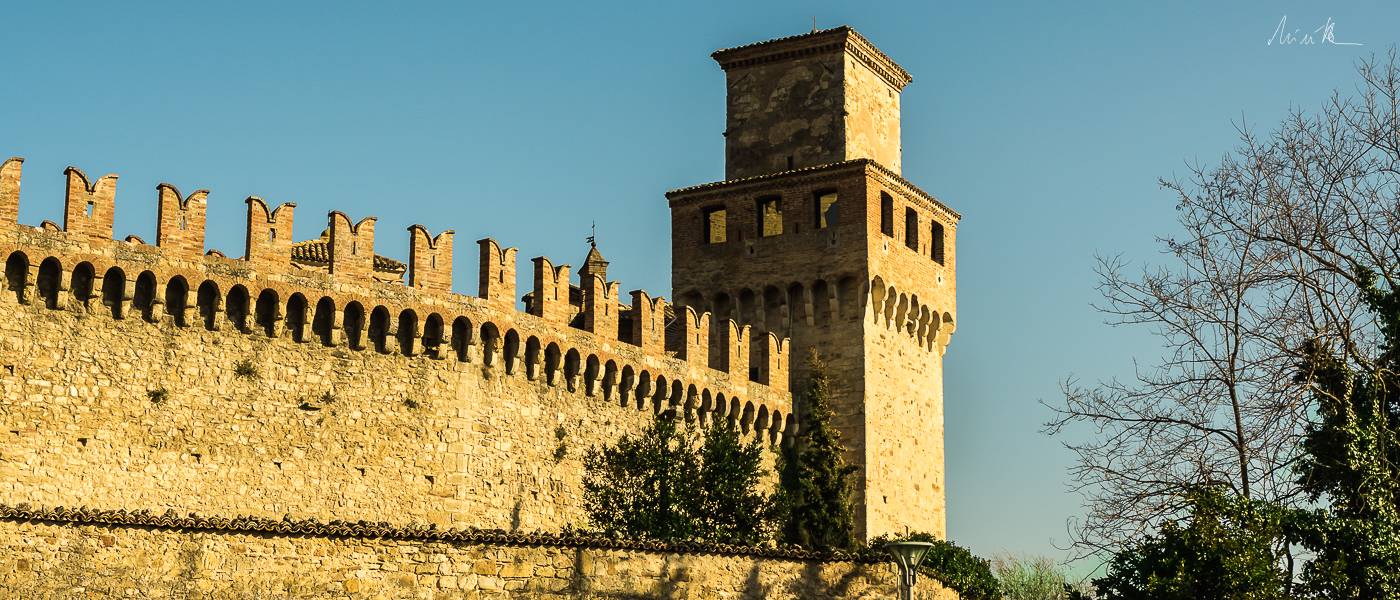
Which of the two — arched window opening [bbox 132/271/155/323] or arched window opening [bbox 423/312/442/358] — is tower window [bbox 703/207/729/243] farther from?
arched window opening [bbox 132/271/155/323]

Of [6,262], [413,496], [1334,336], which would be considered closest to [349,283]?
[413,496]

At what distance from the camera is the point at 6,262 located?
26203mm

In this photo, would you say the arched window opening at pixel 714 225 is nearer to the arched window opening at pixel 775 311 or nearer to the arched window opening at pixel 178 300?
the arched window opening at pixel 775 311

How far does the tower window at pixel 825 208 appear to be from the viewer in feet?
130

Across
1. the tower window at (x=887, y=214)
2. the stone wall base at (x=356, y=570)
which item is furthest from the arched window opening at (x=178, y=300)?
the tower window at (x=887, y=214)

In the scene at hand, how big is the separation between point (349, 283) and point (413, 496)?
A: 351 cm

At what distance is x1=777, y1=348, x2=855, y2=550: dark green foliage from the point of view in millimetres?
34625

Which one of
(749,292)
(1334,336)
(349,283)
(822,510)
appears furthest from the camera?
(749,292)

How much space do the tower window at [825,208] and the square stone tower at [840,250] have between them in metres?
0.03

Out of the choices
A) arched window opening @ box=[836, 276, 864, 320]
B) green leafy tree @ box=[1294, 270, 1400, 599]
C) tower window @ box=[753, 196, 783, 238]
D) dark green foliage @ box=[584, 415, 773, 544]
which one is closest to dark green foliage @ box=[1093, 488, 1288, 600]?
green leafy tree @ box=[1294, 270, 1400, 599]

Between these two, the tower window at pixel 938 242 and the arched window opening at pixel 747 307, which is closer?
the arched window opening at pixel 747 307

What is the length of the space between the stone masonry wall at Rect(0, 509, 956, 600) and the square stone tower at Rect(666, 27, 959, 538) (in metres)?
16.0

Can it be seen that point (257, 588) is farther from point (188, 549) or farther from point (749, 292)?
point (749, 292)

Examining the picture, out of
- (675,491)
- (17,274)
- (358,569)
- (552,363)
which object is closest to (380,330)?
(552,363)
